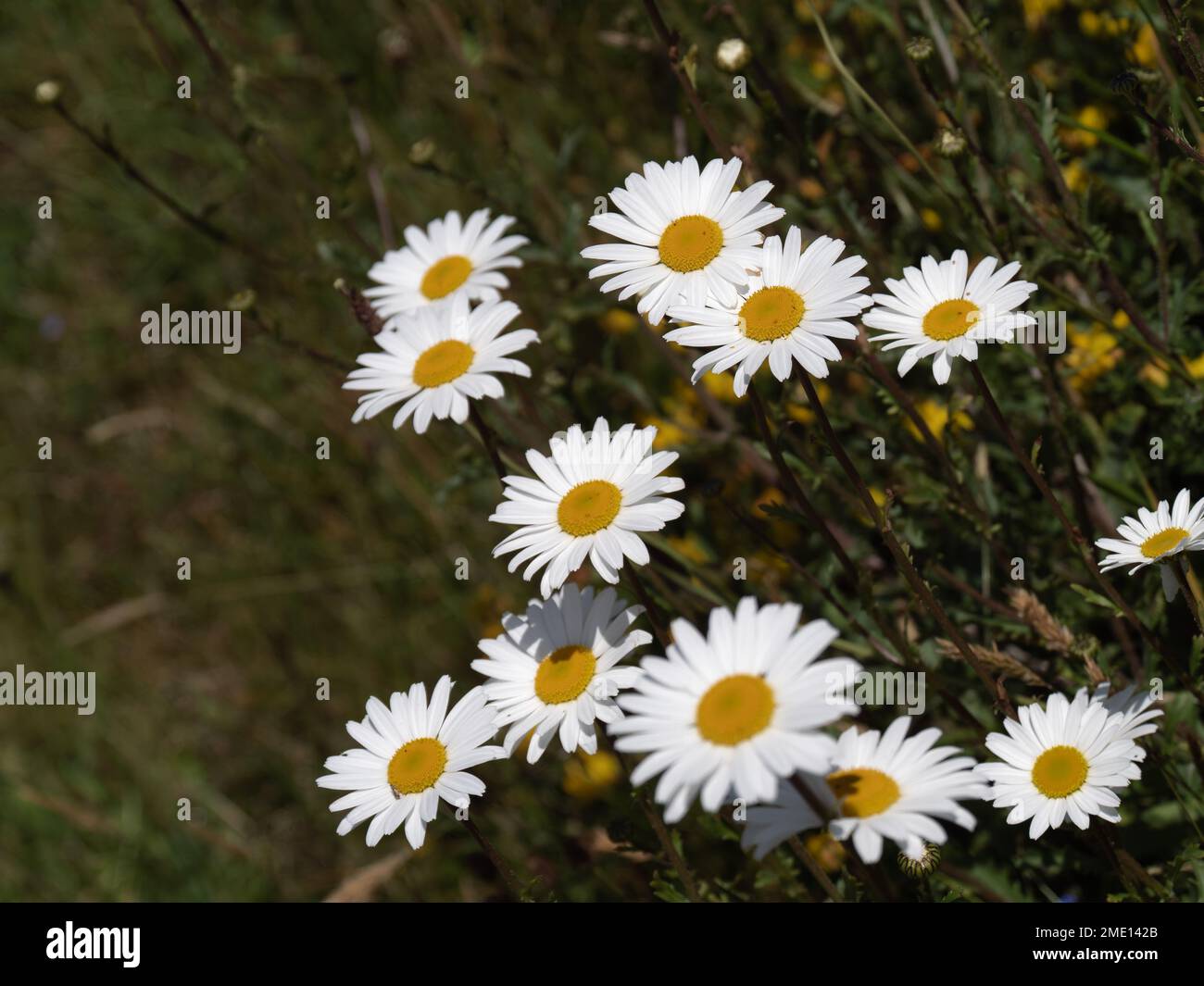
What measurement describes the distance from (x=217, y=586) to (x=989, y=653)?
3.37 m

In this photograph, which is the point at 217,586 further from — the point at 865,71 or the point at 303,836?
the point at 865,71

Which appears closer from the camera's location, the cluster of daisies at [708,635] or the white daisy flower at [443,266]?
the cluster of daisies at [708,635]

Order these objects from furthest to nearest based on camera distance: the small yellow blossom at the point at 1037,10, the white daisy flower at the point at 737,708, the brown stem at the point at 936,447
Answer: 1. the small yellow blossom at the point at 1037,10
2. the brown stem at the point at 936,447
3. the white daisy flower at the point at 737,708

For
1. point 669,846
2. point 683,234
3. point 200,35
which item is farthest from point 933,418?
point 200,35

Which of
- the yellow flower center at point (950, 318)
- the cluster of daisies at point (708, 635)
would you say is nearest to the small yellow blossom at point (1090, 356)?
the cluster of daisies at point (708, 635)

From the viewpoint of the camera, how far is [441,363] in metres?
2.43

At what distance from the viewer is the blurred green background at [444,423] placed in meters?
2.84

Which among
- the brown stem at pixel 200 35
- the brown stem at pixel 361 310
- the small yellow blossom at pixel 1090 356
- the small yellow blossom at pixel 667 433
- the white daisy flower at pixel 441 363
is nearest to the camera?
the white daisy flower at pixel 441 363

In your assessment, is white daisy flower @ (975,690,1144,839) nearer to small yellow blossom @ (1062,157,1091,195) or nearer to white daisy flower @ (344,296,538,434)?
white daisy flower @ (344,296,538,434)

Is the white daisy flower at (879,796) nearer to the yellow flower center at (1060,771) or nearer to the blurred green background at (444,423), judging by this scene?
the yellow flower center at (1060,771)

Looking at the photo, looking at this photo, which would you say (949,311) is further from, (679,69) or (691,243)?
(679,69)

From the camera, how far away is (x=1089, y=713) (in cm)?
206

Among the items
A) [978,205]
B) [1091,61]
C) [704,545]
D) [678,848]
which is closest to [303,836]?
[704,545]

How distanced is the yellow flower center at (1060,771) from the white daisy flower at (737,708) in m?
0.51
